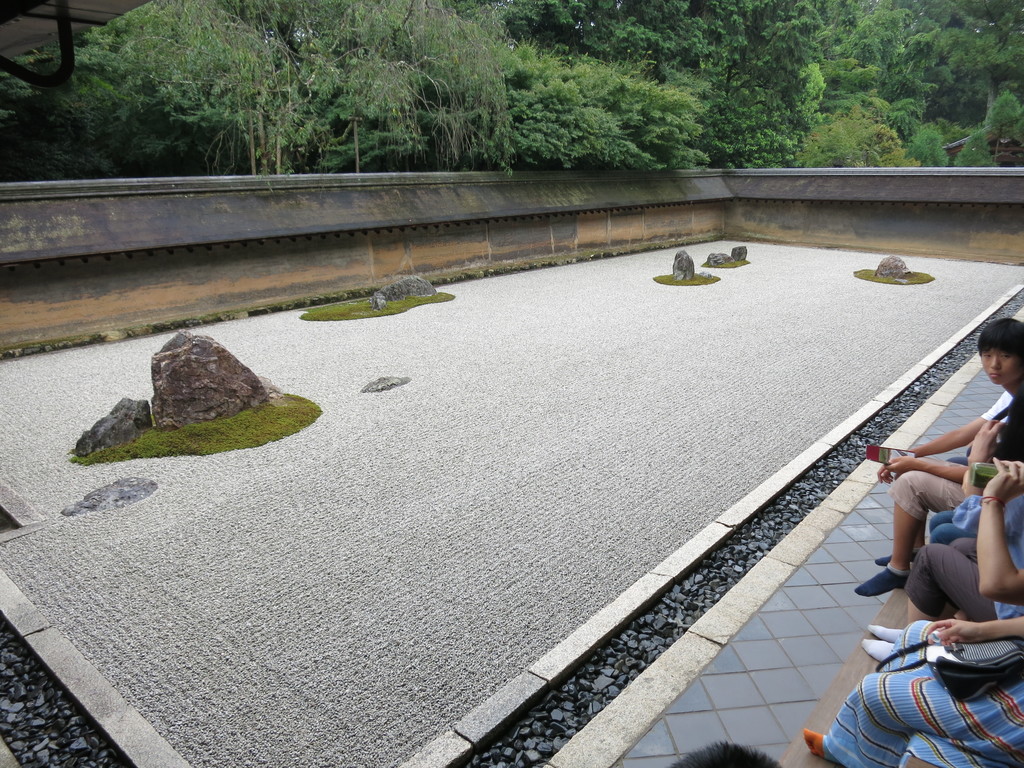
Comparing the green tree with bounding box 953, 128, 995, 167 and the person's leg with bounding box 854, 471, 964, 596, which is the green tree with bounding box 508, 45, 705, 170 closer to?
the person's leg with bounding box 854, 471, 964, 596

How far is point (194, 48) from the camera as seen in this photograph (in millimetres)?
11016

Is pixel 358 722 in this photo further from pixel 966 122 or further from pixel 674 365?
pixel 966 122

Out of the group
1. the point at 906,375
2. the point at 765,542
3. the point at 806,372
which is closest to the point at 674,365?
the point at 806,372

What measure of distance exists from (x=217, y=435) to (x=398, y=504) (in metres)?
2.22

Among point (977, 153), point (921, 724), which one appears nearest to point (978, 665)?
point (921, 724)

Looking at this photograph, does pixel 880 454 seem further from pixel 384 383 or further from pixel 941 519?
pixel 384 383

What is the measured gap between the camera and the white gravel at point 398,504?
2.99 metres

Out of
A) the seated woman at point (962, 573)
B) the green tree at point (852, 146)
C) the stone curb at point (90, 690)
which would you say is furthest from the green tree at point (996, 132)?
the stone curb at point (90, 690)

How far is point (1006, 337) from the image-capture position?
9.48ft

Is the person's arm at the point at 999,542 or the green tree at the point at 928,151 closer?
the person's arm at the point at 999,542

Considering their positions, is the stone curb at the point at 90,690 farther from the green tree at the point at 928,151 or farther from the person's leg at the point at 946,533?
the green tree at the point at 928,151

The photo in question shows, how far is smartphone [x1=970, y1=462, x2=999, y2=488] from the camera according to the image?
2242 millimetres

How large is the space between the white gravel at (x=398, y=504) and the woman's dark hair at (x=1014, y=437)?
193cm

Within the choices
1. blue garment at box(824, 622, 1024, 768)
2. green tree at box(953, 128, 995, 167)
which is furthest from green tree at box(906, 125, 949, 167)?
blue garment at box(824, 622, 1024, 768)
